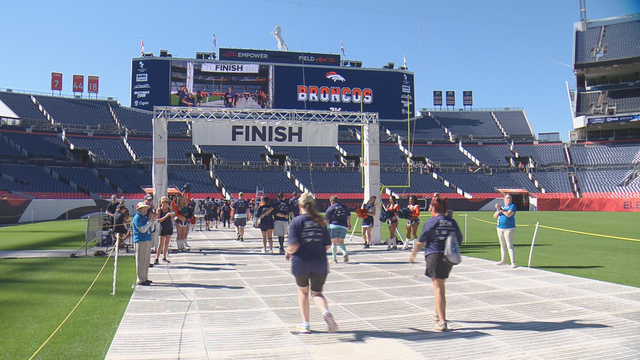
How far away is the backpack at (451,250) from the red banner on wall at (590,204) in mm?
48786

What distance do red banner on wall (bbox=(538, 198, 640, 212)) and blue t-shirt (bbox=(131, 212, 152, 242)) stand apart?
48.5m

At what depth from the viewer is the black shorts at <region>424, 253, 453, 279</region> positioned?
628cm

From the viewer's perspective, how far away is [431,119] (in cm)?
7169

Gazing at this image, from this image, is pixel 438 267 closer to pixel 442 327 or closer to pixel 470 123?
pixel 442 327

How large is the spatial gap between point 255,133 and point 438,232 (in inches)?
481

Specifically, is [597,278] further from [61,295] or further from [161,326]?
[61,295]

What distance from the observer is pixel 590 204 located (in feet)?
160

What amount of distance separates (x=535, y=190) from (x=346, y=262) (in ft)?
163

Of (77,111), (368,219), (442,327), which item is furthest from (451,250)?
(77,111)

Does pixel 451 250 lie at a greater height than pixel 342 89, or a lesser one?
lesser

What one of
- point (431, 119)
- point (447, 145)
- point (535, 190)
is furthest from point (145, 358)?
point (431, 119)

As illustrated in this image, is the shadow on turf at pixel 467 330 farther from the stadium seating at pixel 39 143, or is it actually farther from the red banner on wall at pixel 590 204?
the stadium seating at pixel 39 143

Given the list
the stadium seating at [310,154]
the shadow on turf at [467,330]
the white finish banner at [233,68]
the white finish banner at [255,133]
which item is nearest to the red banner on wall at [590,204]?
the stadium seating at [310,154]

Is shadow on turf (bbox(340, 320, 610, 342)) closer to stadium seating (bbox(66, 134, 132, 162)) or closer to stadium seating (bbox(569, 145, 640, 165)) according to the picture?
stadium seating (bbox(66, 134, 132, 162))
